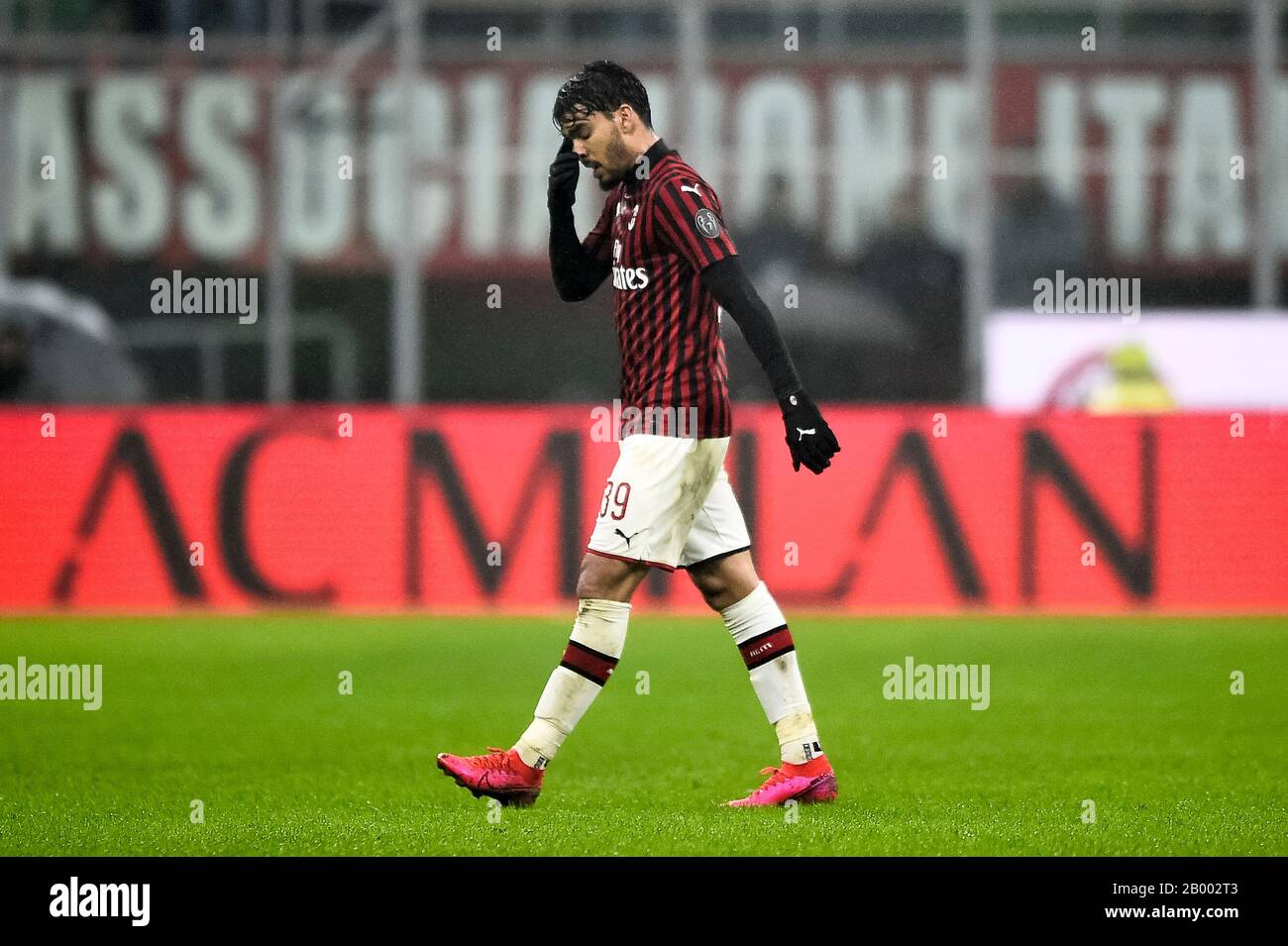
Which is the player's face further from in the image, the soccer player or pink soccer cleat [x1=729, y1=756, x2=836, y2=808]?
pink soccer cleat [x1=729, y1=756, x2=836, y2=808]

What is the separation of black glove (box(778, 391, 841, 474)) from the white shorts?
0.25m

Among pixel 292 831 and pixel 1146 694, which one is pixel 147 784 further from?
pixel 1146 694

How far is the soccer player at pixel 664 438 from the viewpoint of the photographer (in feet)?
18.2

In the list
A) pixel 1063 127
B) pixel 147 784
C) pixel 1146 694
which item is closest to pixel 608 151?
pixel 147 784

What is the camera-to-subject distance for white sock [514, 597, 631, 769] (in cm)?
568

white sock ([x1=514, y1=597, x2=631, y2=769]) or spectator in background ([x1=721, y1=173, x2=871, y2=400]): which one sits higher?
spectator in background ([x1=721, y1=173, x2=871, y2=400])

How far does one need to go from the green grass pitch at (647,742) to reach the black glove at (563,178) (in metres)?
1.86

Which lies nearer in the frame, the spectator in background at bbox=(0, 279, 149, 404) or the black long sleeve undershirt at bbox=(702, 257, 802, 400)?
the black long sleeve undershirt at bbox=(702, 257, 802, 400)

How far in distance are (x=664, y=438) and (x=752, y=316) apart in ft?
1.50

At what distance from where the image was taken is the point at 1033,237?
18922 mm

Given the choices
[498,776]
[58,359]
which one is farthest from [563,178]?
[58,359]

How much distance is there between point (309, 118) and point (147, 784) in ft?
39.6

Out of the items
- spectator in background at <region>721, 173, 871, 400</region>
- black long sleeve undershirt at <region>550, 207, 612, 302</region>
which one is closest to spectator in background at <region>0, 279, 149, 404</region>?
spectator in background at <region>721, 173, 871, 400</region>
